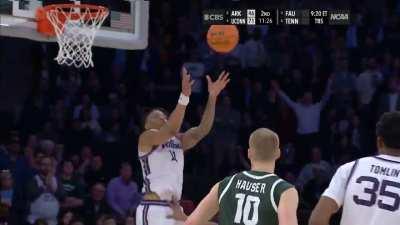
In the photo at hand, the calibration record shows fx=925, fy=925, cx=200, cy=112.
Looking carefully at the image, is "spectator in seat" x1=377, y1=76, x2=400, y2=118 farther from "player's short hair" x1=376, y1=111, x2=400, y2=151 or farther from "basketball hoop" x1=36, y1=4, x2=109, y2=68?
"player's short hair" x1=376, y1=111, x2=400, y2=151

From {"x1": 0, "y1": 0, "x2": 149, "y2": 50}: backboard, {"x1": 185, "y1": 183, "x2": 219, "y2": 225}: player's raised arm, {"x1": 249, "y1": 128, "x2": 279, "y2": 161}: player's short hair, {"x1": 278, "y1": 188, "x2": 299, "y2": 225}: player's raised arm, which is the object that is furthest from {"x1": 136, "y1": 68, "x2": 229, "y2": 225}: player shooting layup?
{"x1": 278, "y1": 188, "x2": 299, "y2": 225}: player's raised arm

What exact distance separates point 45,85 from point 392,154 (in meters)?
10.6

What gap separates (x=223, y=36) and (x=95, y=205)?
2734mm

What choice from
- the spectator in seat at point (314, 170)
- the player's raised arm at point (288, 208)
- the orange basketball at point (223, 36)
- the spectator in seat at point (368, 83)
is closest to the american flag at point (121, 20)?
the orange basketball at point (223, 36)

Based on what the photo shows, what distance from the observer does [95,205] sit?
39.0 feet

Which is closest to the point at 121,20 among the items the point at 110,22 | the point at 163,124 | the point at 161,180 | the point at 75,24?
the point at 110,22

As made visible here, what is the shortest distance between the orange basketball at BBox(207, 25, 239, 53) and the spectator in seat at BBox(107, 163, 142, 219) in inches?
78.4

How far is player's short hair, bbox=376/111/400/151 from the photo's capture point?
183 inches

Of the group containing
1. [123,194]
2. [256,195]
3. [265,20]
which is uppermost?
[265,20]

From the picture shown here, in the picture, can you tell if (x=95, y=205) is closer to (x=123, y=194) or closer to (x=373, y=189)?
(x=123, y=194)

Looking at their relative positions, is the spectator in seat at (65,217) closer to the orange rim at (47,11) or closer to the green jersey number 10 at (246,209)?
the orange rim at (47,11)

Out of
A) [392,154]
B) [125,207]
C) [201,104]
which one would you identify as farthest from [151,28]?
[392,154]

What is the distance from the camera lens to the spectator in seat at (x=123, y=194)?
1206 cm

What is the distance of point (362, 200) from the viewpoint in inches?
186
